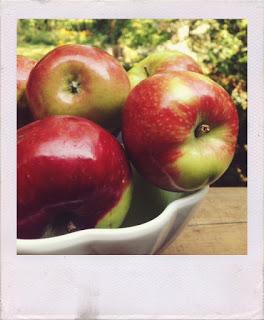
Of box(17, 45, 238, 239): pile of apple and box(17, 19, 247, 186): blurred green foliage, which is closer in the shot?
box(17, 45, 238, 239): pile of apple

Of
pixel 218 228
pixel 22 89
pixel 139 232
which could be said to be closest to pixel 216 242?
pixel 218 228

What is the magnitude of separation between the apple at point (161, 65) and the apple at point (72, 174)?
97mm

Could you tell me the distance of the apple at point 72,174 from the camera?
0.45 meters

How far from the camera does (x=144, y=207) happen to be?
0.51m

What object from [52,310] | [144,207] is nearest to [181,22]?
[144,207]

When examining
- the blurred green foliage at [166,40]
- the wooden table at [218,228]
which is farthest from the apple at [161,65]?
the wooden table at [218,228]

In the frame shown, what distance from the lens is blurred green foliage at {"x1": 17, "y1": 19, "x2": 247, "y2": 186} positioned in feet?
1.82

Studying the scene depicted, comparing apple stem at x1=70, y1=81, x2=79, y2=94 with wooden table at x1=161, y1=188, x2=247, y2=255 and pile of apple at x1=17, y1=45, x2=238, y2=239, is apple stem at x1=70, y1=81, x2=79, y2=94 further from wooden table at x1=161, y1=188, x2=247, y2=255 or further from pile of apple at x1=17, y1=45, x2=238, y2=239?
wooden table at x1=161, y1=188, x2=247, y2=255

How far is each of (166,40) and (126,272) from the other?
0.26m

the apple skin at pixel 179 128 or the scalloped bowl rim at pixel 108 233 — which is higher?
the apple skin at pixel 179 128

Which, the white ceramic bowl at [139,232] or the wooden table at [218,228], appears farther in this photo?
the wooden table at [218,228]

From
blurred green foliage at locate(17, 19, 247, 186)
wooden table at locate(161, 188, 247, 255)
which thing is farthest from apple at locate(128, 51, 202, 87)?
wooden table at locate(161, 188, 247, 255)

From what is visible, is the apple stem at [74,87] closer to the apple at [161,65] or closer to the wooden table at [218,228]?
the apple at [161,65]

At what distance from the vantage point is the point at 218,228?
58 cm
